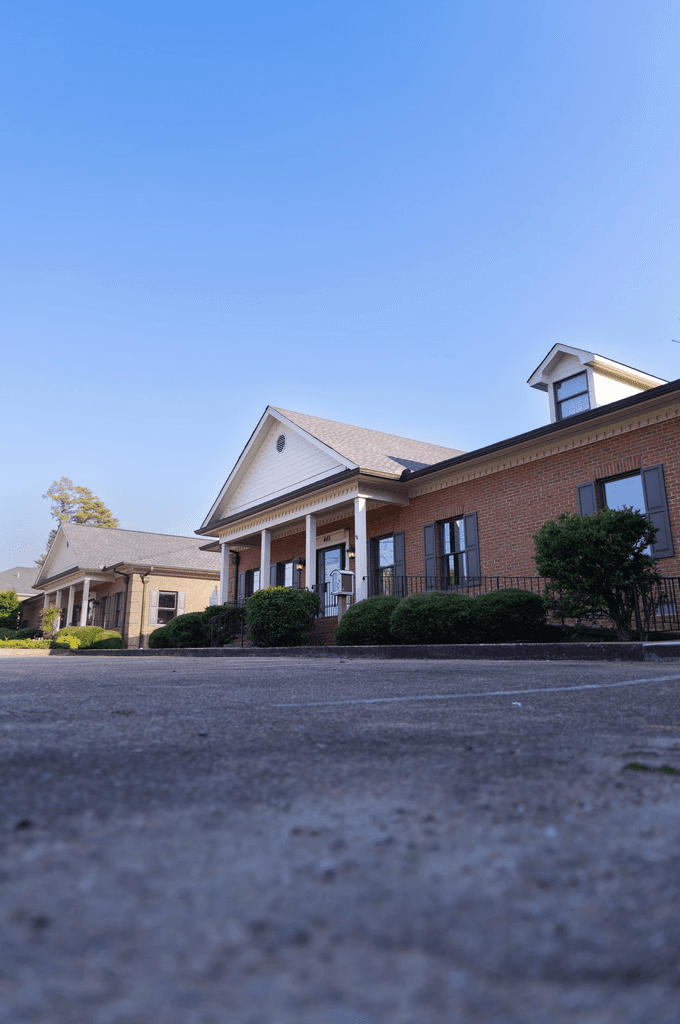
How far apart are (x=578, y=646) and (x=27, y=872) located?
26.4 ft

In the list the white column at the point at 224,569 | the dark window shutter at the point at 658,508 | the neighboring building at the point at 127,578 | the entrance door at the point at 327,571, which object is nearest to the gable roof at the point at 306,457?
the white column at the point at 224,569

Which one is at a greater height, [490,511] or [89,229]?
[89,229]

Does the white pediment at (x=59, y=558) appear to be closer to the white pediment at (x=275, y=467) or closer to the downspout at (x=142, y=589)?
the downspout at (x=142, y=589)

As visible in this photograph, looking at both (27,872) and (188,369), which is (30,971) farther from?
(188,369)

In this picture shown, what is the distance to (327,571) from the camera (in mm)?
19516

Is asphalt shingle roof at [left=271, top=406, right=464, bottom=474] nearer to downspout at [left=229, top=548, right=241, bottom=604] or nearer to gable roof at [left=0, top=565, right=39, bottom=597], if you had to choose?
downspout at [left=229, top=548, right=241, bottom=604]

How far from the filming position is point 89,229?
20.8 m

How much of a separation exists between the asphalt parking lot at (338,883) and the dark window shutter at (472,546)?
13.0 m

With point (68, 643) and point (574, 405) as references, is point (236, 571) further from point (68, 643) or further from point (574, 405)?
point (574, 405)

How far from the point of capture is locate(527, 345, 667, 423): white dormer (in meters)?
14.7

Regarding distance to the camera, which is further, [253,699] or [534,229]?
[534,229]

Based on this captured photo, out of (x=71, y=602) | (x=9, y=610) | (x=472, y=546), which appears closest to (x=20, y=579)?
(x=9, y=610)

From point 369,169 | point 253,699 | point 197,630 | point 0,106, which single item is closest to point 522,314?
point 369,169

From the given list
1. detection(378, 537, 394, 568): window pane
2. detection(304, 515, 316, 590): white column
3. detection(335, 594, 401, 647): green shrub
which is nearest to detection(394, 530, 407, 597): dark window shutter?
detection(378, 537, 394, 568): window pane
